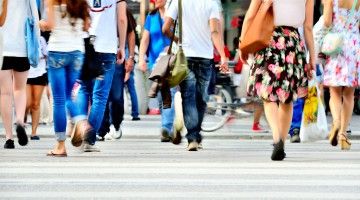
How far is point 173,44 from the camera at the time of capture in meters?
14.7

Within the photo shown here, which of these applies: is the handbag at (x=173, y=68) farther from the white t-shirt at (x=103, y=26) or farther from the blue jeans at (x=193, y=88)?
the white t-shirt at (x=103, y=26)

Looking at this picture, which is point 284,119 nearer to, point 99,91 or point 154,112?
point 99,91

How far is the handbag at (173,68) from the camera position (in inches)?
553

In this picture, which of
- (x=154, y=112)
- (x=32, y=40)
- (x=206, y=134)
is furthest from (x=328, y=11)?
(x=154, y=112)

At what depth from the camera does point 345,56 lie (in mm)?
14625

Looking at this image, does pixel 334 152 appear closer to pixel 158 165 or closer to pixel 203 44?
pixel 203 44

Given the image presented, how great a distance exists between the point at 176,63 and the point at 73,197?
18.2ft

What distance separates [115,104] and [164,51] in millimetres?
886

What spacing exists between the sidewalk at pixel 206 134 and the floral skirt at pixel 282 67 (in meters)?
5.47

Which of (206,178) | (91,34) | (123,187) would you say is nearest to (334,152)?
(91,34)

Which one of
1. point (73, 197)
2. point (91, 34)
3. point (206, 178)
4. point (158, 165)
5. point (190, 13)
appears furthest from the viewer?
point (190, 13)

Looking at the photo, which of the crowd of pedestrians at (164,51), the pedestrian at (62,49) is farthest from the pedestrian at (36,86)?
the pedestrian at (62,49)

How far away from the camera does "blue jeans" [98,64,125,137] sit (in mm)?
16375

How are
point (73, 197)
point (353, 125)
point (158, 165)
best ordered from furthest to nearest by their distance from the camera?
point (353, 125), point (158, 165), point (73, 197)
